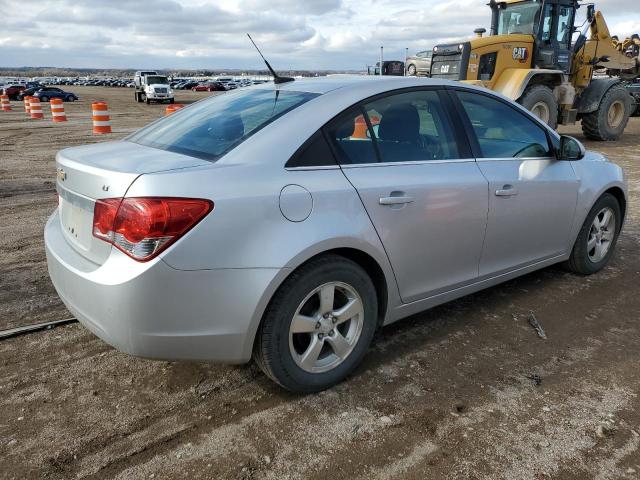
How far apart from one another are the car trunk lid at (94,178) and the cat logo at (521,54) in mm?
11368

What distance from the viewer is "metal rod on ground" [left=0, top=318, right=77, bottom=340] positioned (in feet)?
11.4

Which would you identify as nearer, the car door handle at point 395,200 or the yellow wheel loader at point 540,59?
the car door handle at point 395,200

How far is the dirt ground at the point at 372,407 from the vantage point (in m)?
2.37

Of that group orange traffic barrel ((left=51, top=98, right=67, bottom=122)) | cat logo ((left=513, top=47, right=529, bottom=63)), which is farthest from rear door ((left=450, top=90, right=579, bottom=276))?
orange traffic barrel ((left=51, top=98, right=67, bottom=122))

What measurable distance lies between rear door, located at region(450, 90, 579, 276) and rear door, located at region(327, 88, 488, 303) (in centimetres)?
15

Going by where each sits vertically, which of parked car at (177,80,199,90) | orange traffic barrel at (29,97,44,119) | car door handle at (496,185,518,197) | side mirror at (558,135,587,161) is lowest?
parked car at (177,80,199,90)

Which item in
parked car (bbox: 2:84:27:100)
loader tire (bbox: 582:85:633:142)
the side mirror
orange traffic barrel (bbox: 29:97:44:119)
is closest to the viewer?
the side mirror

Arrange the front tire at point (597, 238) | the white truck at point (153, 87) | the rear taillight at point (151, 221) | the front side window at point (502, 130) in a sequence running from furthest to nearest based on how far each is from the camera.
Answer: the white truck at point (153, 87) → the front tire at point (597, 238) → the front side window at point (502, 130) → the rear taillight at point (151, 221)

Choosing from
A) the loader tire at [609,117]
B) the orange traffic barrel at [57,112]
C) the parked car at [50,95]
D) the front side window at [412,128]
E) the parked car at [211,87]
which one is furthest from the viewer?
the parked car at [211,87]

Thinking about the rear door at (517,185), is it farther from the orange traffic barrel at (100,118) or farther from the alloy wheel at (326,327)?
the orange traffic barrel at (100,118)

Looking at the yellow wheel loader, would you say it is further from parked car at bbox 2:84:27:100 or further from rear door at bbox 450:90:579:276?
parked car at bbox 2:84:27:100

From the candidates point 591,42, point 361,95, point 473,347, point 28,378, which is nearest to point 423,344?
point 473,347

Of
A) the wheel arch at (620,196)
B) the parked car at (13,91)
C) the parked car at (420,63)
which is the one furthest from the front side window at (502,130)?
the parked car at (13,91)

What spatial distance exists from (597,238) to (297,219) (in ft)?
10.7
